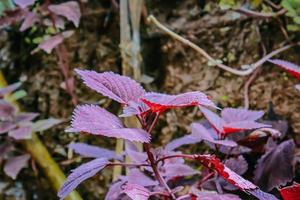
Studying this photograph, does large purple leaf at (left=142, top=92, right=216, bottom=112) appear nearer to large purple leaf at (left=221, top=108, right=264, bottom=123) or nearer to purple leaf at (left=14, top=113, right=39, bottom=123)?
large purple leaf at (left=221, top=108, right=264, bottom=123)

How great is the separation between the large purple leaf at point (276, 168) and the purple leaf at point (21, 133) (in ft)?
1.76

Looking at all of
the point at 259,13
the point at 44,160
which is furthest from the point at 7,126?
the point at 259,13

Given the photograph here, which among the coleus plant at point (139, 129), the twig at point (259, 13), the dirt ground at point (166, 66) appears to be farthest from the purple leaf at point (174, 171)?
the twig at point (259, 13)

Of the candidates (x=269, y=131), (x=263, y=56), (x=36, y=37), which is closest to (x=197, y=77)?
(x=263, y=56)

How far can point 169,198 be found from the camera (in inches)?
20.5

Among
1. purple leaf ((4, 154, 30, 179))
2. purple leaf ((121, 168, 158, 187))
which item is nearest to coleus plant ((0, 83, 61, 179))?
purple leaf ((4, 154, 30, 179))

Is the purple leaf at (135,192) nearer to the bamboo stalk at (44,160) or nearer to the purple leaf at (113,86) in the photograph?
the purple leaf at (113,86)

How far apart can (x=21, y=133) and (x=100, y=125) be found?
1.82 feet

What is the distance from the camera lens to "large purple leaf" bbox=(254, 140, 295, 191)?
605 millimetres

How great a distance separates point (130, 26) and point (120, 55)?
9 centimetres

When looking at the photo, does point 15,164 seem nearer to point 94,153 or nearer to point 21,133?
point 21,133

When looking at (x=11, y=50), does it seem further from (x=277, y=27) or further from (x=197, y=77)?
(x=277, y=27)

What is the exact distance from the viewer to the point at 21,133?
91 cm

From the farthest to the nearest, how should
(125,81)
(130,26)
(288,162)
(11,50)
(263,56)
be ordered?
(11,50), (130,26), (263,56), (288,162), (125,81)
